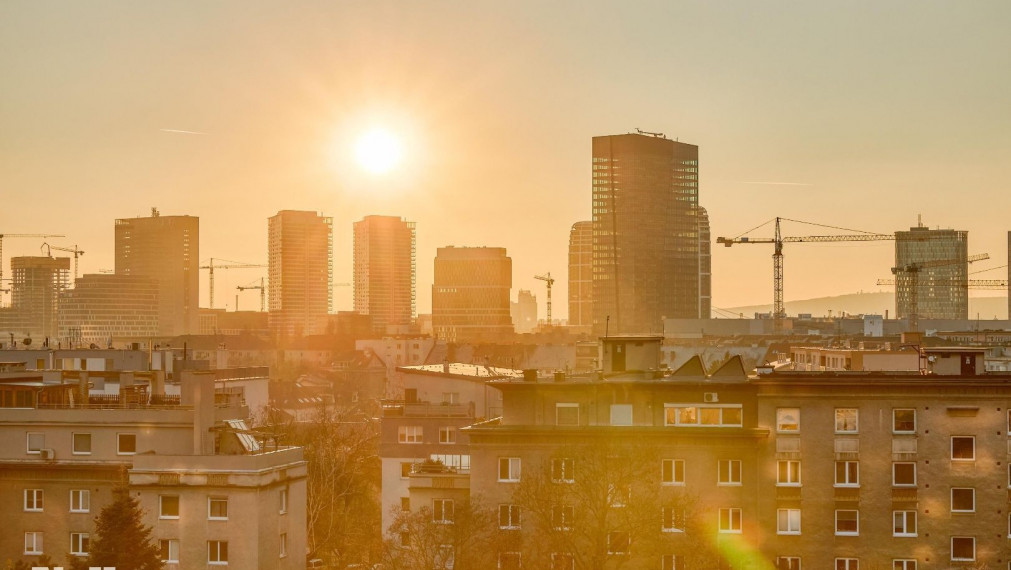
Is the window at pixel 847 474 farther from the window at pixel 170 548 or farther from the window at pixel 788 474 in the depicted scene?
the window at pixel 170 548

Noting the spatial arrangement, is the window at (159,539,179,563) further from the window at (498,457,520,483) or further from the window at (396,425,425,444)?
the window at (396,425,425,444)

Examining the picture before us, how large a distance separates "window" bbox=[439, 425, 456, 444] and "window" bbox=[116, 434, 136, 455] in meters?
23.1

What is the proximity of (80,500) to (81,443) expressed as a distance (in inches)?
107

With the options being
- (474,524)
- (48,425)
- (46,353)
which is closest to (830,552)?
(474,524)

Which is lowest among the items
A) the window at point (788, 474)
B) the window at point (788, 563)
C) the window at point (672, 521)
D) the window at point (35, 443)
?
the window at point (788, 563)

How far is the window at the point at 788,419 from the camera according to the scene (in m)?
53.1

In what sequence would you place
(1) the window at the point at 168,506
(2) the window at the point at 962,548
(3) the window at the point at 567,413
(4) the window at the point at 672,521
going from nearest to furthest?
1. (4) the window at the point at 672,521
2. (2) the window at the point at 962,548
3. (1) the window at the point at 168,506
4. (3) the window at the point at 567,413

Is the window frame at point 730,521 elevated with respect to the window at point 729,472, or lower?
lower

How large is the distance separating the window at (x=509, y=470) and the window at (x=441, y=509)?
3992mm

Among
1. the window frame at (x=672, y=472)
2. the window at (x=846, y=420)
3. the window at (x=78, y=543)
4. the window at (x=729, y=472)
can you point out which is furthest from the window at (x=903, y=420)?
the window at (x=78, y=543)

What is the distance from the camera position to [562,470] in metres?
52.2

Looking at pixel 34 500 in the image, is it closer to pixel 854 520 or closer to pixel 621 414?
pixel 621 414

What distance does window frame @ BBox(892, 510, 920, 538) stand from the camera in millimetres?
51969

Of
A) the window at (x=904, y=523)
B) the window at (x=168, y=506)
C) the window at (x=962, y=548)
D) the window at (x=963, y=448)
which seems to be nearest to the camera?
the window at (x=962, y=548)
